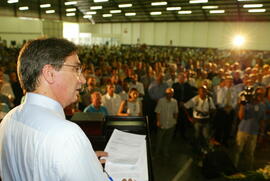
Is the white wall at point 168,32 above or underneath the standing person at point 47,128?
above

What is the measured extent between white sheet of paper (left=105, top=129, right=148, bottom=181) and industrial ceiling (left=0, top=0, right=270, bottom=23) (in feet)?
54.3

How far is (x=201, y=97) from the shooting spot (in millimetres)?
4828

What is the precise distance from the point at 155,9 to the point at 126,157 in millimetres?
21280

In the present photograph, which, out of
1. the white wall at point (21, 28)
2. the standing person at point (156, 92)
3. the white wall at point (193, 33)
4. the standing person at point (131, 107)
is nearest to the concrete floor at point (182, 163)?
the standing person at point (156, 92)

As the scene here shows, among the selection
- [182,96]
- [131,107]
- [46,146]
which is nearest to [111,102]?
[131,107]

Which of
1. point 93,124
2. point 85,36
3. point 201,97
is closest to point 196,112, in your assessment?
point 201,97

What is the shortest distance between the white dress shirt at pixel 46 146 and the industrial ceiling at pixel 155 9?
16995mm

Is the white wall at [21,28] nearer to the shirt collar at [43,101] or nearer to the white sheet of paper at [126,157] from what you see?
the white sheet of paper at [126,157]

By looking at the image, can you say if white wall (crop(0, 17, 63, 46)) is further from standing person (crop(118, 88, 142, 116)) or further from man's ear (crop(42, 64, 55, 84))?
man's ear (crop(42, 64, 55, 84))

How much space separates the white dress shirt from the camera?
75 centimetres

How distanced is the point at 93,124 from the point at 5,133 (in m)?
0.57

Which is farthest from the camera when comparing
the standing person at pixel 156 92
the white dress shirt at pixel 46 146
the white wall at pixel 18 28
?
the white wall at pixel 18 28

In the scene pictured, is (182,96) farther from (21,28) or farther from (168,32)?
(21,28)

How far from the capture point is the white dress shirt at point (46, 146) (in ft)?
2.46
